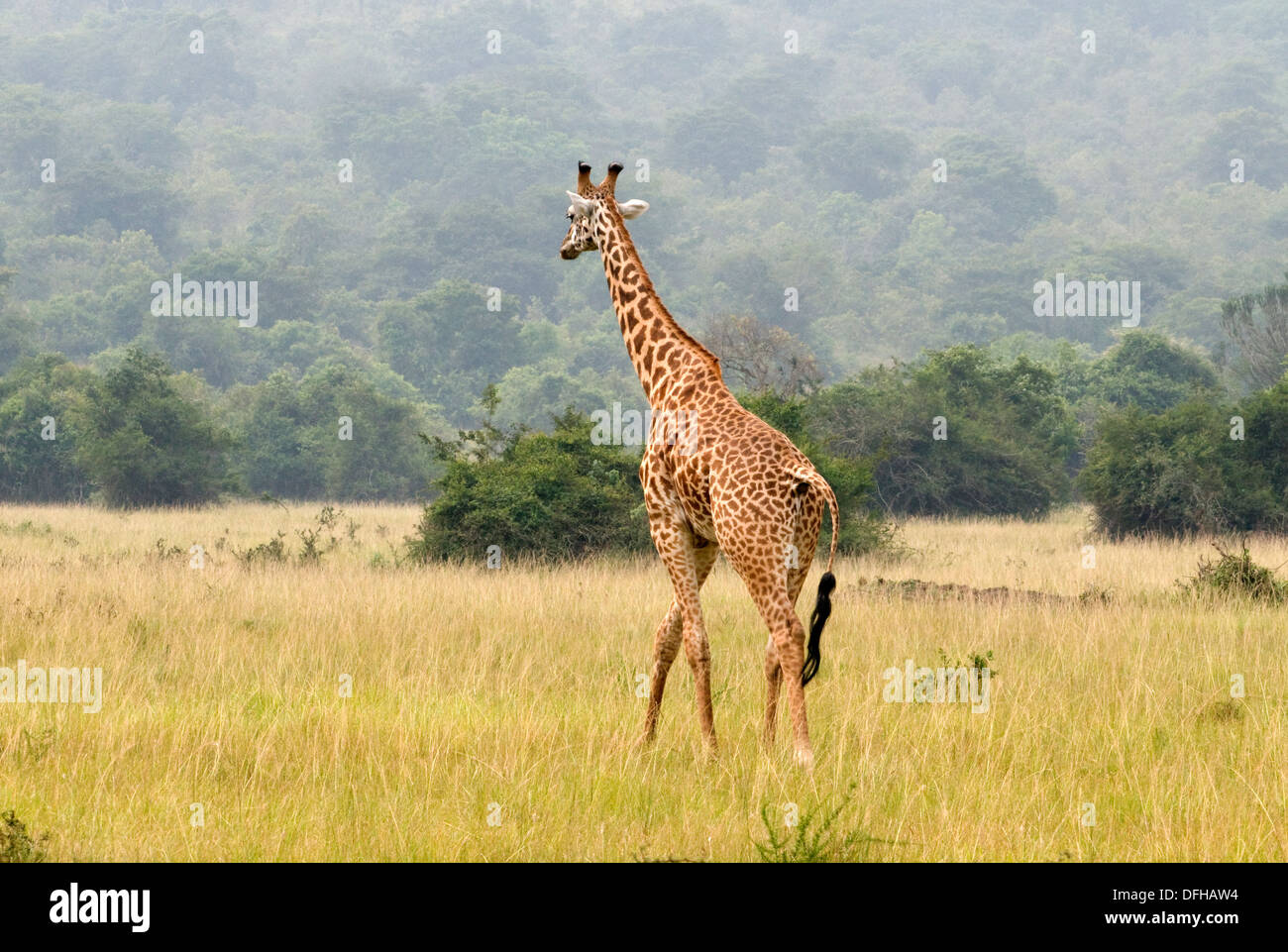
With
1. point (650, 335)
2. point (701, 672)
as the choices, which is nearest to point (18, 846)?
point (701, 672)

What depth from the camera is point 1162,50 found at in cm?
16175

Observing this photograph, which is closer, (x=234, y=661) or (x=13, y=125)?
(x=234, y=661)

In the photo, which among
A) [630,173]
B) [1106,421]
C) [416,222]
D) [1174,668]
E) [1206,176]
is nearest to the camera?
[1174,668]

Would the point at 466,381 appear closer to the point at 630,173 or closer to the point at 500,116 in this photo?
the point at 630,173

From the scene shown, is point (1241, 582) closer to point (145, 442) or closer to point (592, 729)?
point (592, 729)

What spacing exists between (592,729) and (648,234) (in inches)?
3715

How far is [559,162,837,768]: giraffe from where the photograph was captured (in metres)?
7.05

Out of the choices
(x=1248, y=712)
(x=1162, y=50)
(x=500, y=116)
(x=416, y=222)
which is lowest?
(x=1248, y=712)

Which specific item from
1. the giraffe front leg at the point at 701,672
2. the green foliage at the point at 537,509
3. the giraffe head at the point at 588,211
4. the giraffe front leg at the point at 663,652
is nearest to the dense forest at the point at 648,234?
the green foliage at the point at 537,509

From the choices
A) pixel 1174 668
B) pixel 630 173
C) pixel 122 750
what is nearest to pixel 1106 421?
pixel 1174 668

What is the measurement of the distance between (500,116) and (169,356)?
238ft

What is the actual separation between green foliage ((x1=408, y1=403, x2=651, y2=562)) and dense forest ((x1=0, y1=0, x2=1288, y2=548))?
40 cm

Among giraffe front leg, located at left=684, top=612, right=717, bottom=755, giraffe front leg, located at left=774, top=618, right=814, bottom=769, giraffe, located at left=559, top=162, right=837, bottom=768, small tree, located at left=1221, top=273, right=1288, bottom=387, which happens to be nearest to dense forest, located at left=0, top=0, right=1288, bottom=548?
small tree, located at left=1221, top=273, right=1288, bottom=387

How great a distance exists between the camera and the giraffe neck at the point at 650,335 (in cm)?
786
